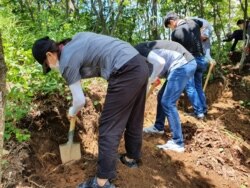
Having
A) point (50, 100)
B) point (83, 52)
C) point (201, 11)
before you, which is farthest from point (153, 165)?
point (201, 11)

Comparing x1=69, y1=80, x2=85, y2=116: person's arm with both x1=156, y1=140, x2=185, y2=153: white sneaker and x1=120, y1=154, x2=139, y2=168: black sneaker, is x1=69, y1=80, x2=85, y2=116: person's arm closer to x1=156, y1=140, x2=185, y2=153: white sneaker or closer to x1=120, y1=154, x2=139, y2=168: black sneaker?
x1=120, y1=154, x2=139, y2=168: black sneaker

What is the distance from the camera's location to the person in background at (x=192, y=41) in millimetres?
5480

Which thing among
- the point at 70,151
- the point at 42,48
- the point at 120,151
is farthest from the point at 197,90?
the point at 42,48

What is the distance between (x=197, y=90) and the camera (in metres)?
6.37

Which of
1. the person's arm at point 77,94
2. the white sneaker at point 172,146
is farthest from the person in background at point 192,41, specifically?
the person's arm at point 77,94

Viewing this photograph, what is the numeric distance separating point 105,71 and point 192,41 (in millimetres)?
2785

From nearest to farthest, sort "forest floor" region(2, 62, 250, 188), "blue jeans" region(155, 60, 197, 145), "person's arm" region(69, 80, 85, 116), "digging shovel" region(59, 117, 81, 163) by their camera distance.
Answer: "person's arm" region(69, 80, 85, 116), "forest floor" region(2, 62, 250, 188), "digging shovel" region(59, 117, 81, 163), "blue jeans" region(155, 60, 197, 145)

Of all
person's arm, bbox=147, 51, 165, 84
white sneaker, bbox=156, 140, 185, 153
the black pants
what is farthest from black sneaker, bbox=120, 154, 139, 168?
person's arm, bbox=147, 51, 165, 84

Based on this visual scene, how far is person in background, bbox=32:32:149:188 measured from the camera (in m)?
3.14

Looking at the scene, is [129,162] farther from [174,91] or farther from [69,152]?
[174,91]

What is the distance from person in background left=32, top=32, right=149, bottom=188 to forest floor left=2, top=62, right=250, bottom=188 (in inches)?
26.9

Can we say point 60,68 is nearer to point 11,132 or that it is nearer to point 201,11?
point 11,132

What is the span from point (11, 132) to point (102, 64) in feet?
4.46

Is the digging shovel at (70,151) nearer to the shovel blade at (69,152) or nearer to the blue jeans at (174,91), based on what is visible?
the shovel blade at (69,152)
